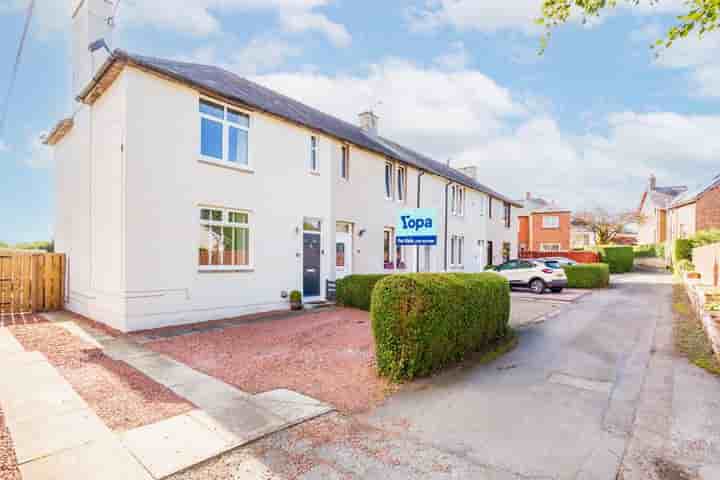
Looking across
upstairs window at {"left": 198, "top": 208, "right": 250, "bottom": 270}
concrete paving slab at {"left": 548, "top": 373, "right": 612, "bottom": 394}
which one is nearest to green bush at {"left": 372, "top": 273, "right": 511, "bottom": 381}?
concrete paving slab at {"left": 548, "top": 373, "right": 612, "bottom": 394}

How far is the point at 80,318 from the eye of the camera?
1048 cm

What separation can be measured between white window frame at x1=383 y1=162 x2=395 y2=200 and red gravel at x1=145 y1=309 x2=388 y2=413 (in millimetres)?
8441

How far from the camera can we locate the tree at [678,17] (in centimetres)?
520

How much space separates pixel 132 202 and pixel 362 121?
14998 millimetres

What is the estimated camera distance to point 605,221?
40.9 m

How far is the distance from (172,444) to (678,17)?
839cm

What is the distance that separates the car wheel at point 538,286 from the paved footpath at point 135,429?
16201mm

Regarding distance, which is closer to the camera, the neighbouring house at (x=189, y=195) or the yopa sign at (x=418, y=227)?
A: the yopa sign at (x=418, y=227)

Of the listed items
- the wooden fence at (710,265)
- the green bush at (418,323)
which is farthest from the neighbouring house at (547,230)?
the green bush at (418,323)

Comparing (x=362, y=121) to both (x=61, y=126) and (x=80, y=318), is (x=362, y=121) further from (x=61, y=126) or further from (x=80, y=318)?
(x=80, y=318)

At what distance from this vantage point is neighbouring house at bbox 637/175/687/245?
43219 mm

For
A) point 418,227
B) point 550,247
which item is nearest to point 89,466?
point 418,227

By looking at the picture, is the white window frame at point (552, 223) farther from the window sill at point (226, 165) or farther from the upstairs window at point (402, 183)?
the window sill at point (226, 165)

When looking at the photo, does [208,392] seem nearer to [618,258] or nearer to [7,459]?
[7,459]
